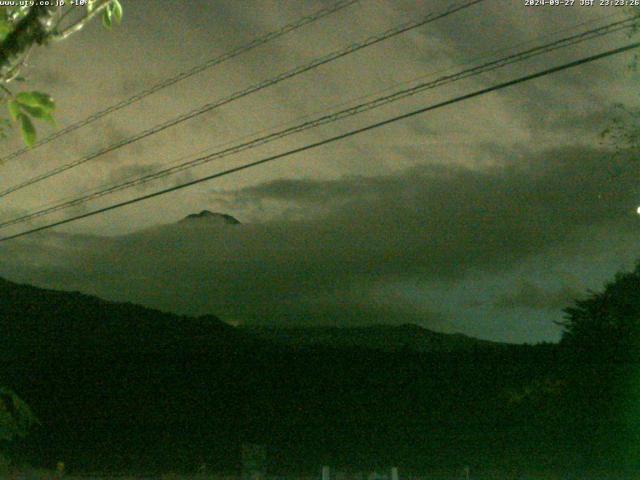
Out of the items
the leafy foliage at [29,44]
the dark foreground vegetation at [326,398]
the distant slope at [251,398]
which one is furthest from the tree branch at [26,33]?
the distant slope at [251,398]

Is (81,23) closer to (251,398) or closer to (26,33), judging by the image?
(26,33)

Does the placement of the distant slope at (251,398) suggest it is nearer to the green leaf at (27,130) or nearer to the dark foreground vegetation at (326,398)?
the dark foreground vegetation at (326,398)

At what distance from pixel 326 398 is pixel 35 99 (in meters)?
19.0

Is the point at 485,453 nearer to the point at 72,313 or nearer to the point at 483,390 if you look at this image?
the point at 483,390

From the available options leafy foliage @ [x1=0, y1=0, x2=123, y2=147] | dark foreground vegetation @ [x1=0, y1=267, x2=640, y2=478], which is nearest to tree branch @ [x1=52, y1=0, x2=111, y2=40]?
leafy foliage @ [x1=0, y1=0, x2=123, y2=147]

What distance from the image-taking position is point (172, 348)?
2447 centimetres

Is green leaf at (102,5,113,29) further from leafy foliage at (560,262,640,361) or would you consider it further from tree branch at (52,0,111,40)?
leafy foliage at (560,262,640,361)

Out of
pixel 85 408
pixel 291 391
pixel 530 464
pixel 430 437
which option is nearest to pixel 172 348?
pixel 85 408

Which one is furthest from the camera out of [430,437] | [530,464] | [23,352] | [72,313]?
[72,313]

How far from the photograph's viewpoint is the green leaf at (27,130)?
315cm

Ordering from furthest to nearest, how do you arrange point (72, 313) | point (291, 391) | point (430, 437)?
point (72, 313) → point (291, 391) → point (430, 437)

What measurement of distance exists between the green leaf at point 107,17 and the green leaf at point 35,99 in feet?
2.53

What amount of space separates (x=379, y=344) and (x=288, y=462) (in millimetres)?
5121

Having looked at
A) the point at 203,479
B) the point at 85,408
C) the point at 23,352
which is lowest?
the point at 203,479
